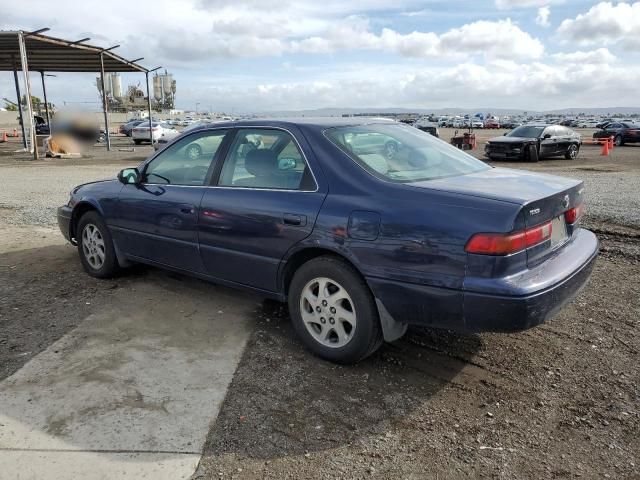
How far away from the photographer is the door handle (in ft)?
11.5

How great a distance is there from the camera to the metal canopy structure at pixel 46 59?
19359mm

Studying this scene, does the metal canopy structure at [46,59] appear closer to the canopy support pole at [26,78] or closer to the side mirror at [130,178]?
the canopy support pole at [26,78]

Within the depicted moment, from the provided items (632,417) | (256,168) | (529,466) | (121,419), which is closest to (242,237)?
(256,168)

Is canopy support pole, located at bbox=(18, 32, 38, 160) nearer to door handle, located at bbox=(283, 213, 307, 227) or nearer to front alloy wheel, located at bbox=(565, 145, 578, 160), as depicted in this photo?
door handle, located at bbox=(283, 213, 307, 227)

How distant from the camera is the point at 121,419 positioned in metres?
2.98

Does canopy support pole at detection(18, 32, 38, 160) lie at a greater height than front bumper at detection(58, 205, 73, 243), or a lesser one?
greater

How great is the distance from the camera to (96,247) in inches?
209

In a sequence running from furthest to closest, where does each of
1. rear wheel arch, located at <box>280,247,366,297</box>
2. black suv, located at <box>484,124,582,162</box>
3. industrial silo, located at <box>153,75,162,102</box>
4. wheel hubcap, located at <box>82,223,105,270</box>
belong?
industrial silo, located at <box>153,75,162,102</box>
black suv, located at <box>484,124,582,162</box>
wheel hubcap, located at <box>82,223,105,270</box>
rear wheel arch, located at <box>280,247,366,297</box>

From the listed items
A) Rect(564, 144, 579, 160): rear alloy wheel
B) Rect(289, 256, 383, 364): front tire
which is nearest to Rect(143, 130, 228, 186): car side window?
Rect(289, 256, 383, 364): front tire

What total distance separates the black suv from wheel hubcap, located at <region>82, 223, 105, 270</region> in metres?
17.3

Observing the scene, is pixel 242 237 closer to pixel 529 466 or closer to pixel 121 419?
pixel 121 419

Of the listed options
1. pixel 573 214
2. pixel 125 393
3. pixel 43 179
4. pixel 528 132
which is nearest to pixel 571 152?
pixel 528 132

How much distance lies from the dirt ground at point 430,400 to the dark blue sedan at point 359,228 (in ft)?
1.25

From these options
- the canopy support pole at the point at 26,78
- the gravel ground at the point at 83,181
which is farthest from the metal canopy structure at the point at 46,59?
the gravel ground at the point at 83,181
